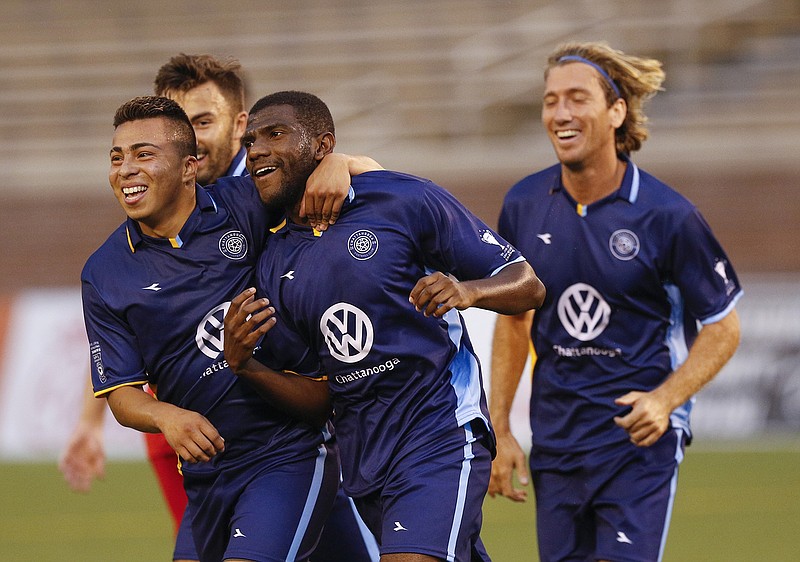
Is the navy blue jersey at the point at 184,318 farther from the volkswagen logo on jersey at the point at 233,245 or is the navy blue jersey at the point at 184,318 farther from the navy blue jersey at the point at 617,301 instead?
the navy blue jersey at the point at 617,301

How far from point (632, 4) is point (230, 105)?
13.4 metres

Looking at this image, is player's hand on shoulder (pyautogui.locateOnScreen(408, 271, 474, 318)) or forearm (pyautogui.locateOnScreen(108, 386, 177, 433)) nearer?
player's hand on shoulder (pyautogui.locateOnScreen(408, 271, 474, 318))

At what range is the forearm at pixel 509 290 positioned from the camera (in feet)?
14.6

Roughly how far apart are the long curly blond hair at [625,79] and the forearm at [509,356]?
0.89m

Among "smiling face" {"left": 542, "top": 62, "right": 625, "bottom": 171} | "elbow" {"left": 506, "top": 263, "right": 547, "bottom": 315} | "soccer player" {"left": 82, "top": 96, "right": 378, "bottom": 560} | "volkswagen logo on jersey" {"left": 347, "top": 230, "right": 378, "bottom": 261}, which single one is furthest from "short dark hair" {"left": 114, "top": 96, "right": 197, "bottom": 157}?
"smiling face" {"left": 542, "top": 62, "right": 625, "bottom": 171}

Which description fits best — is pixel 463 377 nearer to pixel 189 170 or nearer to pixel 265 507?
pixel 265 507

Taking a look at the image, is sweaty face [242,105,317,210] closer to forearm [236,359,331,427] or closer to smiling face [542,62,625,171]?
forearm [236,359,331,427]

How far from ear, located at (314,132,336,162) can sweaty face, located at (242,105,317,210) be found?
8 centimetres

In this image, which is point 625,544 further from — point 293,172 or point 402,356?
point 293,172

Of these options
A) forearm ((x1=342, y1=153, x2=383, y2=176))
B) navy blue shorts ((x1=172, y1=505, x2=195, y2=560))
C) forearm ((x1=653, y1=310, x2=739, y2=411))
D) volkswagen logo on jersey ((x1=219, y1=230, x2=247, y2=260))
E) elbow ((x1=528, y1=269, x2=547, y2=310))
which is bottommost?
navy blue shorts ((x1=172, y1=505, x2=195, y2=560))

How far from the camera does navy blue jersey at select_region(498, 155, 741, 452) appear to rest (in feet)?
17.6

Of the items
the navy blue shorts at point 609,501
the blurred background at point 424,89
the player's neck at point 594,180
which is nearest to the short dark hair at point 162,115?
the player's neck at point 594,180

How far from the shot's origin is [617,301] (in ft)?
17.8

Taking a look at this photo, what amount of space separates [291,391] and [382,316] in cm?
45
